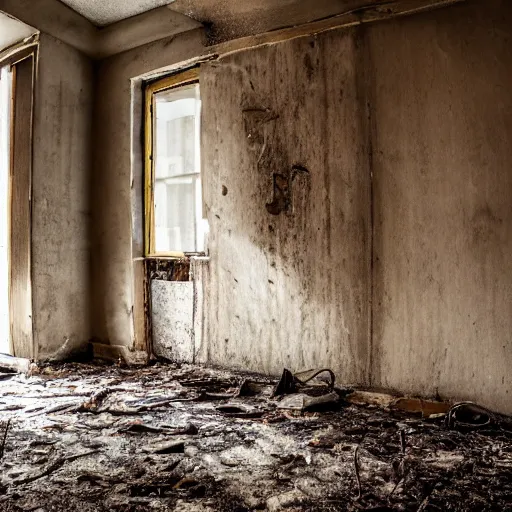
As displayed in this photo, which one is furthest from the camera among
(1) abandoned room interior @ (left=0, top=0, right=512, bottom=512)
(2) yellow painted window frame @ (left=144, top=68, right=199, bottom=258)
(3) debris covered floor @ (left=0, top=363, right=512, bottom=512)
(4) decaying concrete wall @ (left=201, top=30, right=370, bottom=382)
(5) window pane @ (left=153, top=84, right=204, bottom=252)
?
(5) window pane @ (left=153, top=84, right=204, bottom=252)

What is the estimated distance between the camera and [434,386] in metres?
3.01

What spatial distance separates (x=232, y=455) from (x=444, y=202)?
2.02 meters

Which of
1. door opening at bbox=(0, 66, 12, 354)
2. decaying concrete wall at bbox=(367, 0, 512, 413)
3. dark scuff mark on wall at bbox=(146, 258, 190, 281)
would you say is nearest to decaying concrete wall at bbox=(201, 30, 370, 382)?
decaying concrete wall at bbox=(367, 0, 512, 413)

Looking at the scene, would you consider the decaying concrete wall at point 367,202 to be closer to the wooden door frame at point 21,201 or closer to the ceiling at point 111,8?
the ceiling at point 111,8

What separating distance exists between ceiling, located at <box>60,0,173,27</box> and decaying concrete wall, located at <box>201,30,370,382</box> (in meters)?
0.85

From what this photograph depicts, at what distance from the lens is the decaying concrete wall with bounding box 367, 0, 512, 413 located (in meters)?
2.78

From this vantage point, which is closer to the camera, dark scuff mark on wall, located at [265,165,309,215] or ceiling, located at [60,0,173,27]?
dark scuff mark on wall, located at [265,165,309,215]

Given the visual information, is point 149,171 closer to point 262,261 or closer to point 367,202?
point 262,261

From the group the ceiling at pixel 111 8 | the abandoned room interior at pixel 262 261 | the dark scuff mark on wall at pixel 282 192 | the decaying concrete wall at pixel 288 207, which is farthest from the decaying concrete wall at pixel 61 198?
the dark scuff mark on wall at pixel 282 192

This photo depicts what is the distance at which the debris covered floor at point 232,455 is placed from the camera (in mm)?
1893

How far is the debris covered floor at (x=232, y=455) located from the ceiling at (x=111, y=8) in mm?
3318

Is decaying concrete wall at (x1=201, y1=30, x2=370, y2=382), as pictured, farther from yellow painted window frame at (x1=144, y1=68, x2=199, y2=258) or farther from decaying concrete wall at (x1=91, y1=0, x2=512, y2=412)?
yellow painted window frame at (x1=144, y1=68, x2=199, y2=258)

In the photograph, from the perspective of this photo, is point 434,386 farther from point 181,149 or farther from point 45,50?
point 181,149

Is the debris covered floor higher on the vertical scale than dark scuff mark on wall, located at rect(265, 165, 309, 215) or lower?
lower
